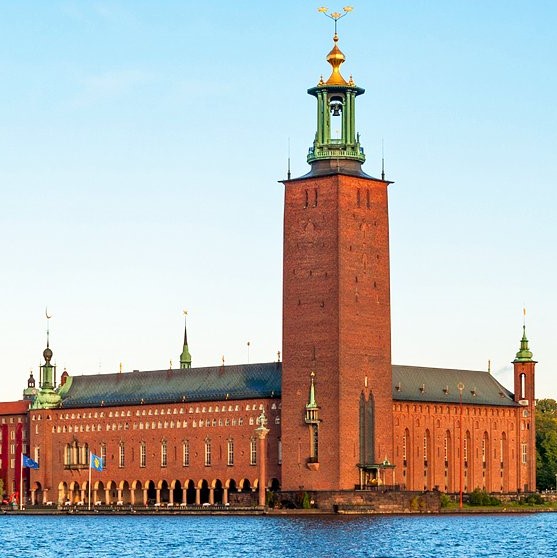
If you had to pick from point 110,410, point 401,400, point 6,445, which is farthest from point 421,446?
point 6,445

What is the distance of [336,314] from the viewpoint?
142 m

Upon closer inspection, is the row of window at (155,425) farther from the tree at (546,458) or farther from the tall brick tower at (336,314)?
the tree at (546,458)

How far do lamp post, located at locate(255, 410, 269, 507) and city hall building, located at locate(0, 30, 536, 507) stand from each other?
191mm

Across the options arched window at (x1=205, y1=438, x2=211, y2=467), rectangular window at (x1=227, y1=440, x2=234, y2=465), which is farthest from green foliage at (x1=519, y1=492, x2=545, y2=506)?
arched window at (x1=205, y1=438, x2=211, y2=467)

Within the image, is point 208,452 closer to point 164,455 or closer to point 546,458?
point 164,455

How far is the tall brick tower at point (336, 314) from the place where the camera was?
142m

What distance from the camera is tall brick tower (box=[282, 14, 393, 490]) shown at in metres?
142

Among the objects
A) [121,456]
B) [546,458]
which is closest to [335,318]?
[121,456]

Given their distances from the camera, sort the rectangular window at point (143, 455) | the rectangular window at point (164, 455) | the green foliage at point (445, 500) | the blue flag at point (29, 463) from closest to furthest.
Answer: the green foliage at point (445, 500), the rectangular window at point (164, 455), the rectangular window at point (143, 455), the blue flag at point (29, 463)

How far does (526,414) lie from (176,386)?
96.2ft

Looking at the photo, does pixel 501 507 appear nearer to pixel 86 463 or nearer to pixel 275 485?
pixel 275 485

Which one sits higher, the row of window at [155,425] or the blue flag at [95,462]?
the row of window at [155,425]

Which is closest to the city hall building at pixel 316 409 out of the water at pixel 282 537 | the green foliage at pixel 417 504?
the green foliage at pixel 417 504

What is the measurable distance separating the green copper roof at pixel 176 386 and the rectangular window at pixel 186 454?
138 inches
